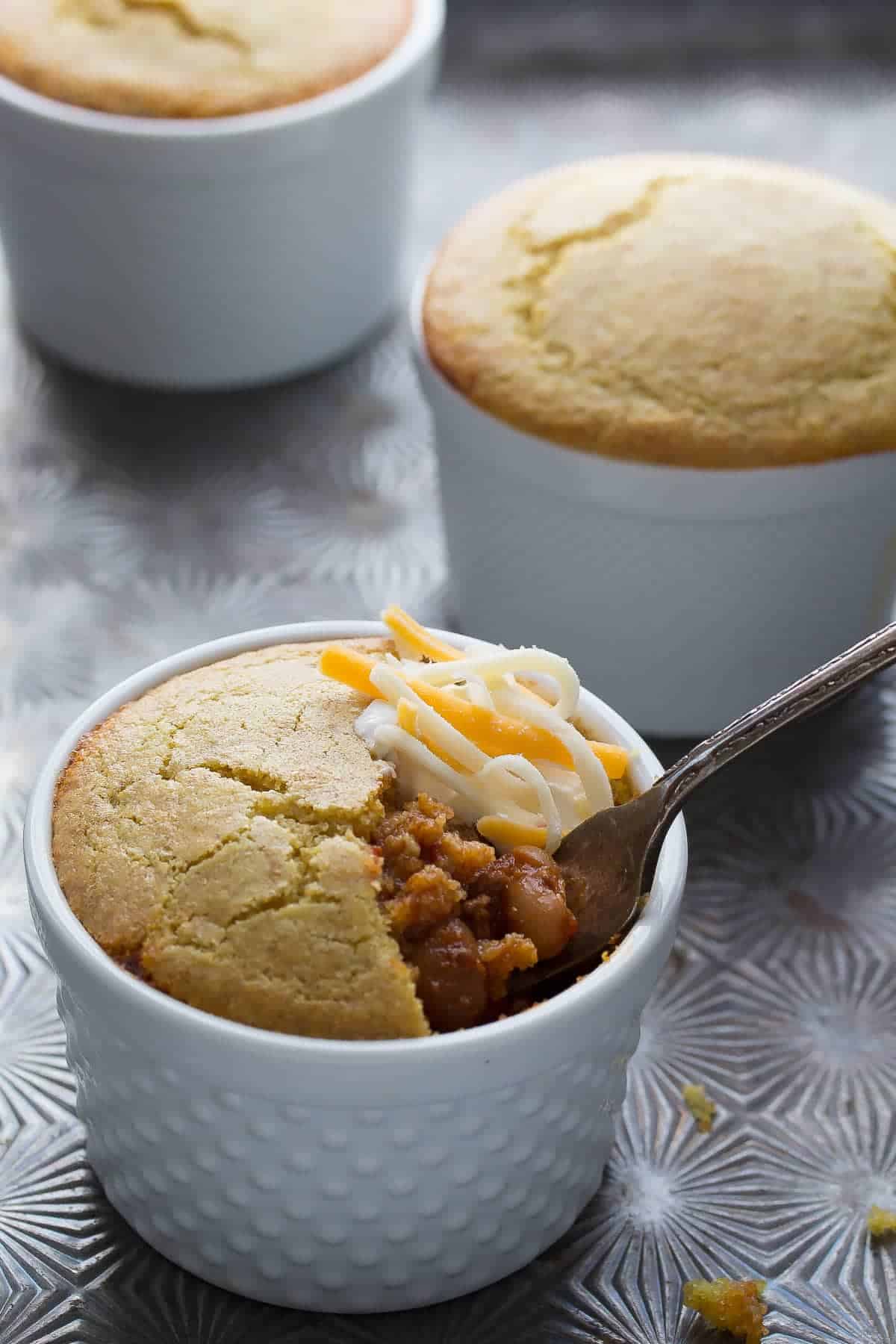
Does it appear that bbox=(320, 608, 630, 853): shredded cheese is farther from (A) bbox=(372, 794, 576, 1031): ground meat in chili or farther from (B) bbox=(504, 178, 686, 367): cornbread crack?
(B) bbox=(504, 178, 686, 367): cornbread crack

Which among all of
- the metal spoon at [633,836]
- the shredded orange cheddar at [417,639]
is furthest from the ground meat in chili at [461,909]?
the shredded orange cheddar at [417,639]

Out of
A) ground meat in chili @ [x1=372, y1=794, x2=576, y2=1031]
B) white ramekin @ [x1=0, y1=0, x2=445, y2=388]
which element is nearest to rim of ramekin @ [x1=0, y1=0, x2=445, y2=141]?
white ramekin @ [x1=0, y1=0, x2=445, y2=388]

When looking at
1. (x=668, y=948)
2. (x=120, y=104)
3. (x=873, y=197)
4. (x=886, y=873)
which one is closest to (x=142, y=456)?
(x=120, y=104)

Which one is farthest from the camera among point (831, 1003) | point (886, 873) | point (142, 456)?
point (142, 456)

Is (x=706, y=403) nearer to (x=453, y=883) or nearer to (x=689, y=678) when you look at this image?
(x=689, y=678)

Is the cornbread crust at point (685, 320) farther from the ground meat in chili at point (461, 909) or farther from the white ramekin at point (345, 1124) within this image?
the ground meat in chili at point (461, 909)
